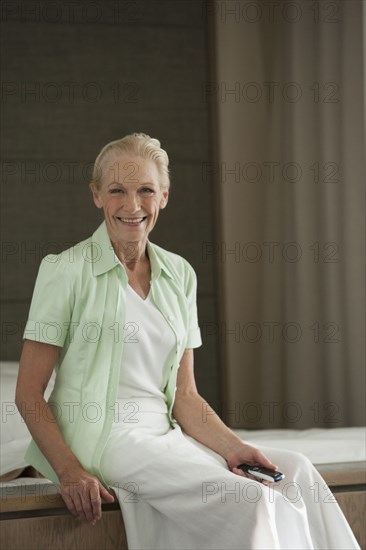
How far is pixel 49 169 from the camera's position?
8.97ft

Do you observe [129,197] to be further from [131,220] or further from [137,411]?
[137,411]

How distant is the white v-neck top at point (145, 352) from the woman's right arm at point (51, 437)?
14 cm

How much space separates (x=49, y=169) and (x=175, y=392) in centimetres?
130

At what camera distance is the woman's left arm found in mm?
1532

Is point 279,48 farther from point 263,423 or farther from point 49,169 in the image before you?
point 263,423

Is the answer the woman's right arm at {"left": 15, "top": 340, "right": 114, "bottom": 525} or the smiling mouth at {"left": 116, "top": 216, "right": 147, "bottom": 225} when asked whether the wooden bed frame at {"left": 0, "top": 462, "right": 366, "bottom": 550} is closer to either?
the woman's right arm at {"left": 15, "top": 340, "right": 114, "bottom": 525}

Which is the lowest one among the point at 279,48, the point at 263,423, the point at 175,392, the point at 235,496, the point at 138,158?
the point at 263,423

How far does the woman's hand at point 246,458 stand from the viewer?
4.93ft

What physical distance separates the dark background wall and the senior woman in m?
1.15

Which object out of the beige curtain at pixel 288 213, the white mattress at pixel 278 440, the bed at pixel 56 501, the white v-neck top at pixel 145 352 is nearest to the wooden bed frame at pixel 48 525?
the bed at pixel 56 501

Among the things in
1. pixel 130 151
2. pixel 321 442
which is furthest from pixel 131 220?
pixel 321 442

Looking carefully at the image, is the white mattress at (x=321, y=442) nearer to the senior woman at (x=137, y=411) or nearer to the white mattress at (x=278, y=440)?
the white mattress at (x=278, y=440)

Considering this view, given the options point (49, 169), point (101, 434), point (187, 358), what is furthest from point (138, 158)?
point (49, 169)

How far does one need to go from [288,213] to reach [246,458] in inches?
53.4
